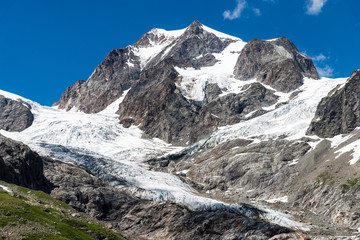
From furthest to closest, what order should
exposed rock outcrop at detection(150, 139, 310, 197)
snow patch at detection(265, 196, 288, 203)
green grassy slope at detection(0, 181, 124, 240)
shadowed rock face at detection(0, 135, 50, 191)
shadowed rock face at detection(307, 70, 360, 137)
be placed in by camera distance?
shadowed rock face at detection(307, 70, 360, 137), exposed rock outcrop at detection(150, 139, 310, 197), snow patch at detection(265, 196, 288, 203), shadowed rock face at detection(0, 135, 50, 191), green grassy slope at detection(0, 181, 124, 240)

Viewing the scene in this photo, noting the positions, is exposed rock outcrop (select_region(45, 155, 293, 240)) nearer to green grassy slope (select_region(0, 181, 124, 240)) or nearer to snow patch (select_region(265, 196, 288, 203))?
snow patch (select_region(265, 196, 288, 203))

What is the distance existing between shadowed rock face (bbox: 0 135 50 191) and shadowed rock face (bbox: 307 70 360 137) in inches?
5065

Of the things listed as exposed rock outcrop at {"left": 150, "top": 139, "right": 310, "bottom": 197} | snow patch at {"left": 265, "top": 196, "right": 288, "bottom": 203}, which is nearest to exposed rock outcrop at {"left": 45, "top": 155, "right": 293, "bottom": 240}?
snow patch at {"left": 265, "top": 196, "right": 288, "bottom": 203}

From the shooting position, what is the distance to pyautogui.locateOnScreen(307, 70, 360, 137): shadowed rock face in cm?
18162

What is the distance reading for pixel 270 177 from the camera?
518ft

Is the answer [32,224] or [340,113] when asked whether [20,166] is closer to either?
[32,224]

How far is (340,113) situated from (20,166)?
14971 centimetres

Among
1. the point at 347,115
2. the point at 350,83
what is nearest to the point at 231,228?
the point at 347,115

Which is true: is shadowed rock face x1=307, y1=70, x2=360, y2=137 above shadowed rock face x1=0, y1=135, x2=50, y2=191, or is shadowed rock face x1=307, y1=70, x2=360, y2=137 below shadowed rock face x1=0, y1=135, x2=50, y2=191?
above

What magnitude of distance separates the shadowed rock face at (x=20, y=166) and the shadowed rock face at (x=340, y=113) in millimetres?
128655

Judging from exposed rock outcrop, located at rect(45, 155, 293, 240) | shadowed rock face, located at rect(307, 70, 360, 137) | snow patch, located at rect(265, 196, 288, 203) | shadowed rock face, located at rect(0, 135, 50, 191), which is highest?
shadowed rock face, located at rect(307, 70, 360, 137)

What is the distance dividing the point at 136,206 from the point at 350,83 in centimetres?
13860

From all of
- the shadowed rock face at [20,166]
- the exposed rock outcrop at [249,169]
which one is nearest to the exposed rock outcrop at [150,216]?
the shadowed rock face at [20,166]

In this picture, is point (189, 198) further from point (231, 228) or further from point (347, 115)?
point (347, 115)
